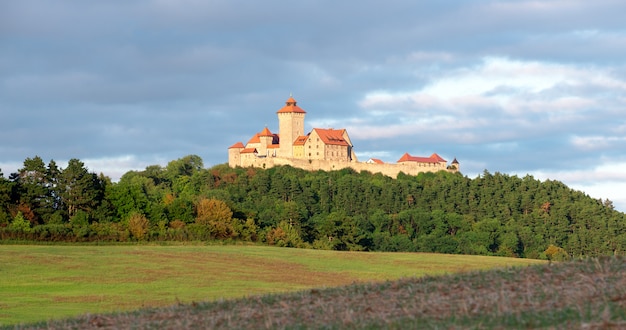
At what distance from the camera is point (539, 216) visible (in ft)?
521

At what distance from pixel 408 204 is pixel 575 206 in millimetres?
29260

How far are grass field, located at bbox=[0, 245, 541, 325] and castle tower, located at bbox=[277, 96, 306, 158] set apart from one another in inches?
3930

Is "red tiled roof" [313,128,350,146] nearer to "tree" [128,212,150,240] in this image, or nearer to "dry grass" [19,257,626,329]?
"tree" [128,212,150,240]

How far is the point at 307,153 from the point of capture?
613ft

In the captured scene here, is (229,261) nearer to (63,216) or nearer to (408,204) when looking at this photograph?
(63,216)

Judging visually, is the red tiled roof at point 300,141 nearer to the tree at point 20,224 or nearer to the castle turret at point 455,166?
the castle turret at point 455,166

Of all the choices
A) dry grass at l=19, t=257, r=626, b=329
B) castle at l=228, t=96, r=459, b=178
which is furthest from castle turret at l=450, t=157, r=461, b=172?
dry grass at l=19, t=257, r=626, b=329

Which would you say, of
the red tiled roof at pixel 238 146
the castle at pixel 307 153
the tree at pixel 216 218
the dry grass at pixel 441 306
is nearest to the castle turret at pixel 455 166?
the castle at pixel 307 153

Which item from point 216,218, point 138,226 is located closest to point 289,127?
point 216,218

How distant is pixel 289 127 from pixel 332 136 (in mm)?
9564

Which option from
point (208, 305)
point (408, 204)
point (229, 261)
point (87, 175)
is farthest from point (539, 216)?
point (208, 305)

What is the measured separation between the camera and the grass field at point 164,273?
157ft

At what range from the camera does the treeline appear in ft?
342

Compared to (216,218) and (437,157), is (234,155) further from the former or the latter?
(216,218)
